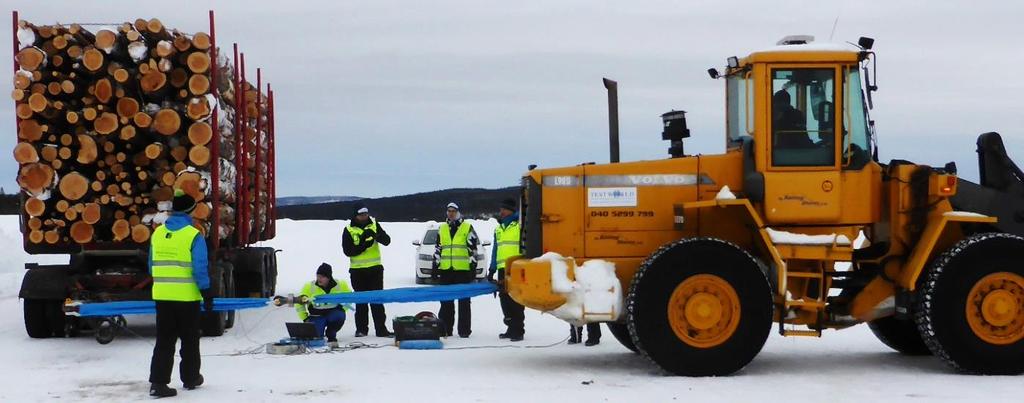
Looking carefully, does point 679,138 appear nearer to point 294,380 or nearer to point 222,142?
point 294,380

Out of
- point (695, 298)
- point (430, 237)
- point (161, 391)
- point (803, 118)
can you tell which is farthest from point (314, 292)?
point (430, 237)

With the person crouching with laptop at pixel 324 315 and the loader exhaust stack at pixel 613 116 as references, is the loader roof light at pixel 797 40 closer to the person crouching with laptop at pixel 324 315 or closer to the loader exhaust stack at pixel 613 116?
the loader exhaust stack at pixel 613 116

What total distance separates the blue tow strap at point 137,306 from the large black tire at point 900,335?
6.12 metres

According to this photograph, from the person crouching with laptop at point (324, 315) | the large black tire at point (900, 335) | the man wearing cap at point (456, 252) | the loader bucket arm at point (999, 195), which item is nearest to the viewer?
the loader bucket arm at point (999, 195)

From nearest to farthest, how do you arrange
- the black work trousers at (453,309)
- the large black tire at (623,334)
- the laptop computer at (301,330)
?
the large black tire at (623,334) → the laptop computer at (301,330) → the black work trousers at (453,309)

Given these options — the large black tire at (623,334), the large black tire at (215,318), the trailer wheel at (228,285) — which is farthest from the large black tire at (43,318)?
the large black tire at (623,334)

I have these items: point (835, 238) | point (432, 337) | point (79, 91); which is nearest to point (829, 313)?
point (835, 238)

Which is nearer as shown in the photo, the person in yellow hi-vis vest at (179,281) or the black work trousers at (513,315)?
the person in yellow hi-vis vest at (179,281)

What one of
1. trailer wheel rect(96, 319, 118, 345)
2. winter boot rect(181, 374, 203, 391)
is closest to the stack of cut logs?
trailer wheel rect(96, 319, 118, 345)

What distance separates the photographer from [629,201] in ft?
39.8

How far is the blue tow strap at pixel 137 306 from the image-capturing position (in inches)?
510

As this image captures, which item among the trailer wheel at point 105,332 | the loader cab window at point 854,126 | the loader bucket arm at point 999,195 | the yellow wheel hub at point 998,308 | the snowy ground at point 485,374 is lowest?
the snowy ground at point 485,374

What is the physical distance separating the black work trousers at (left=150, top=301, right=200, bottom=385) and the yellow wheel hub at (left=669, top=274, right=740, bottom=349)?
402 centimetres

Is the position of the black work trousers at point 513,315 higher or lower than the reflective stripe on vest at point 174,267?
lower
